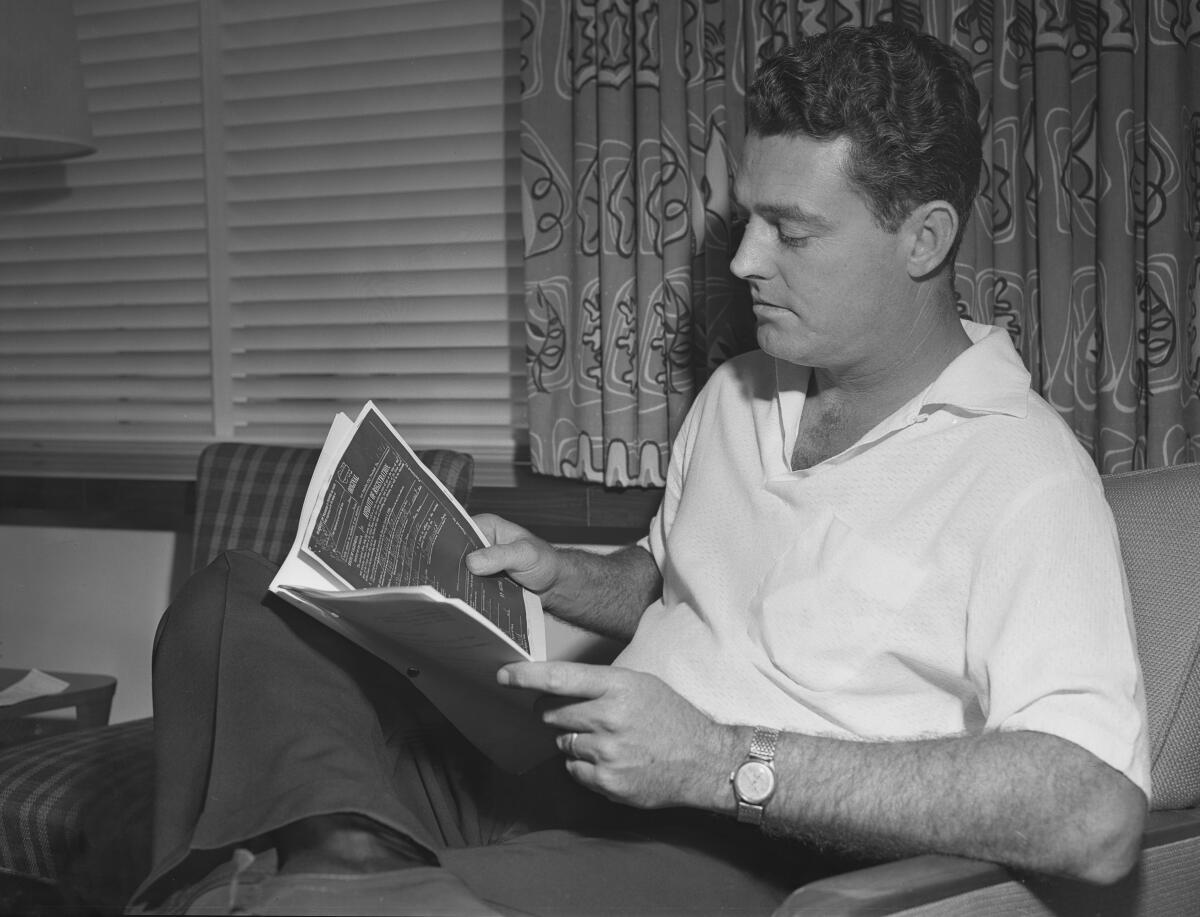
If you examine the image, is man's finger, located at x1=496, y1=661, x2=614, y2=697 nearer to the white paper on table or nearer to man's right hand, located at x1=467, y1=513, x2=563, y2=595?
man's right hand, located at x1=467, y1=513, x2=563, y2=595

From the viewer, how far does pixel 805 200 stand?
138 centimetres

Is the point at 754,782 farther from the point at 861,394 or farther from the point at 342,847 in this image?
the point at 861,394

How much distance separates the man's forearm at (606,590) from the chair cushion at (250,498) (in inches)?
23.5

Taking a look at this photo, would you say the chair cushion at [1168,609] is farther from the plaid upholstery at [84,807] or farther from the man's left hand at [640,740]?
the plaid upholstery at [84,807]

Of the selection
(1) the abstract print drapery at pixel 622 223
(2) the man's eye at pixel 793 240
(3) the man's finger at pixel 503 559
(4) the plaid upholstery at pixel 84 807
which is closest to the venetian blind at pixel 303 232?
(1) the abstract print drapery at pixel 622 223

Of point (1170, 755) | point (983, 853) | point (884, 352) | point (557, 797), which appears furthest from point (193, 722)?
point (1170, 755)

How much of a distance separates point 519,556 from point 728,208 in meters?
0.77

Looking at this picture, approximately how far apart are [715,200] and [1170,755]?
1.12 m

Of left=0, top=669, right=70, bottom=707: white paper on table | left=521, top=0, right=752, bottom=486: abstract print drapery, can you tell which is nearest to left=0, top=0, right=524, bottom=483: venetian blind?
left=521, top=0, right=752, bottom=486: abstract print drapery

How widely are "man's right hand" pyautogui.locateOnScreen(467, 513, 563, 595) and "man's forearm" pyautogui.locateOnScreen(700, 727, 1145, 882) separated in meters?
0.46

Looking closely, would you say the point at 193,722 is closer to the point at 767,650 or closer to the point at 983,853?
the point at 767,650

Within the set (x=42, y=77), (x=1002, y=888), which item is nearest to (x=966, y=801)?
(x=1002, y=888)

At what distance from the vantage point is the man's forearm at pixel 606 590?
1.65 m

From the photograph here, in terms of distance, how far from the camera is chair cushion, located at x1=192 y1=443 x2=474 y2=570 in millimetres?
2199
